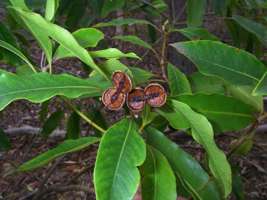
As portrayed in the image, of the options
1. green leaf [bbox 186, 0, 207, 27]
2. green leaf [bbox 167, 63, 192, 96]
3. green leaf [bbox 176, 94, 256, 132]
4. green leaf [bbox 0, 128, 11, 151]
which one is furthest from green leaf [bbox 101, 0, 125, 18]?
green leaf [bbox 176, 94, 256, 132]

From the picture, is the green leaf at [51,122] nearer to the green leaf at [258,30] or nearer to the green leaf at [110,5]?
the green leaf at [110,5]

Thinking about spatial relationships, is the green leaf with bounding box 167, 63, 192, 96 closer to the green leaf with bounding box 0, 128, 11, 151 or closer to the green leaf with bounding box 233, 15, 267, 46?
the green leaf with bounding box 233, 15, 267, 46

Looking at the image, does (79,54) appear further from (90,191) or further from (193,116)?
(90,191)

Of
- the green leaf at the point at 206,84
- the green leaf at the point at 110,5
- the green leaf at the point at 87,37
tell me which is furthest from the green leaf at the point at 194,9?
the green leaf at the point at 87,37

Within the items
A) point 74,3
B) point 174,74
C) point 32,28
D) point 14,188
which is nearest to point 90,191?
point 14,188

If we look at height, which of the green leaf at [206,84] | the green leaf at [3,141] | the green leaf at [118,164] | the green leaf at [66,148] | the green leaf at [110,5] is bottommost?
the green leaf at [3,141]

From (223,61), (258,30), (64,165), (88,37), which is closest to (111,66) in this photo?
(88,37)
